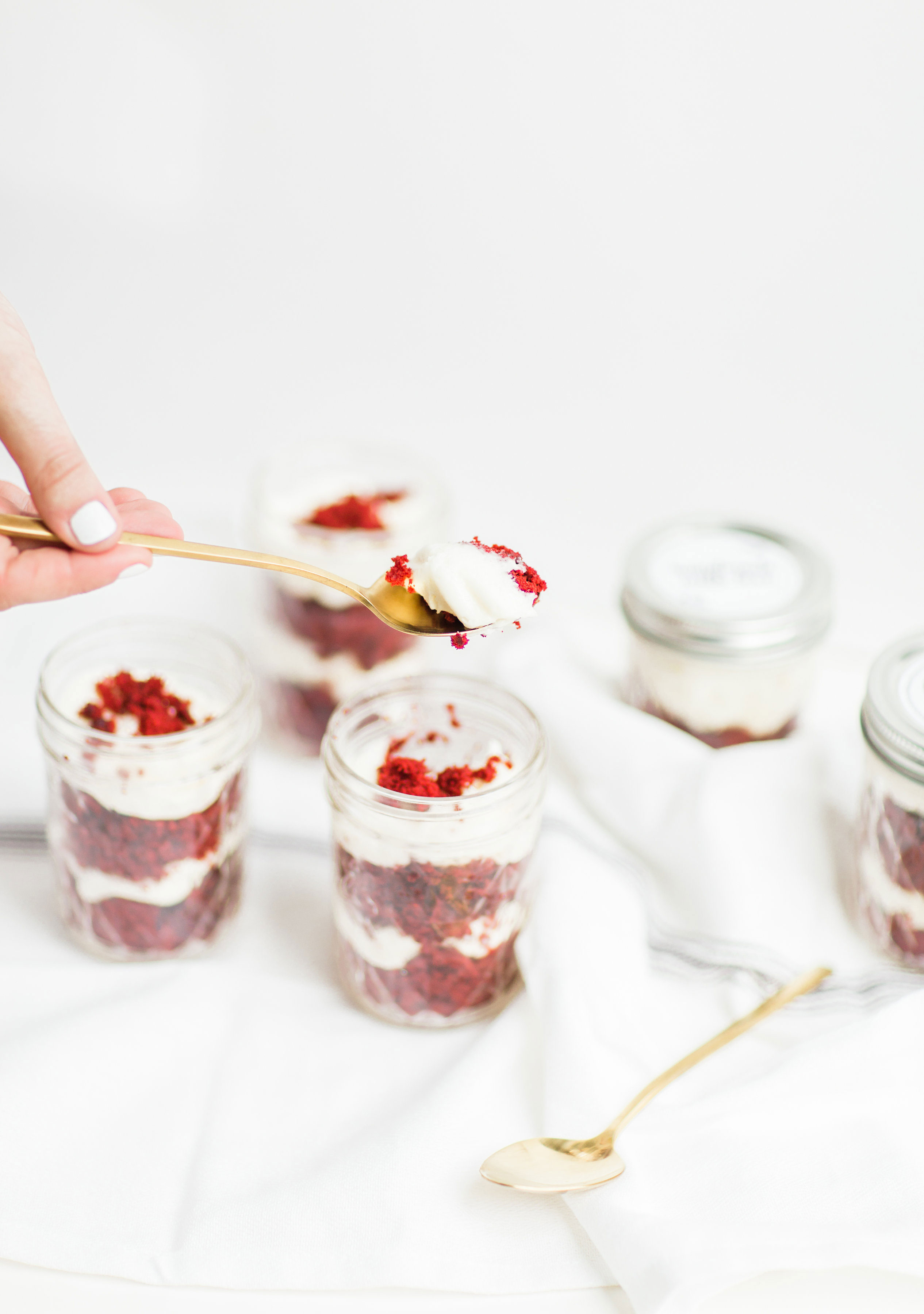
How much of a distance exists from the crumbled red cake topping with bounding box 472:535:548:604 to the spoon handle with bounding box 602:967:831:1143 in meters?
0.44

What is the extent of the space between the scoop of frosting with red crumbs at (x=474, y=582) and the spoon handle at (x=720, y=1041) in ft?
1.43

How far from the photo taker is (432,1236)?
105 cm

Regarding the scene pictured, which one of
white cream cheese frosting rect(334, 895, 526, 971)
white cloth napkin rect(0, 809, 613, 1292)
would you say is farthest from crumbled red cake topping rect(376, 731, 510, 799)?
white cloth napkin rect(0, 809, 613, 1292)

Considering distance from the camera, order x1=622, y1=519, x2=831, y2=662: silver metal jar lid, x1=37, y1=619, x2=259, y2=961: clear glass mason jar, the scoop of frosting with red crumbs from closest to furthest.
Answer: the scoop of frosting with red crumbs, x1=37, y1=619, x2=259, y2=961: clear glass mason jar, x1=622, y1=519, x2=831, y2=662: silver metal jar lid

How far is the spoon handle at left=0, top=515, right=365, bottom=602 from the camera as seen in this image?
3.33ft

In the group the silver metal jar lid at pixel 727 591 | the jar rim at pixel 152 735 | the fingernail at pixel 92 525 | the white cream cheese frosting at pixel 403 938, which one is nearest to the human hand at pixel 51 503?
the fingernail at pixel 92 525

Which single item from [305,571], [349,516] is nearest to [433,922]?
[305,571]

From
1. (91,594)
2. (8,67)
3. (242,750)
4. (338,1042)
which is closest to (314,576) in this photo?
(242,750)

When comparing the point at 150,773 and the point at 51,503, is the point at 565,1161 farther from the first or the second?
the point at 51,503

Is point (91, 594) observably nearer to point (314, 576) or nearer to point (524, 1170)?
point (314, 576)

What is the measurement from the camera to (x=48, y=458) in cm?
100

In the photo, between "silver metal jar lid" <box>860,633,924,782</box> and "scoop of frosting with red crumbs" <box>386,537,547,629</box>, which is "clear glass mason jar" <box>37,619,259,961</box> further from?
"silver metal jar lid" <box>860,633,924,782</box>

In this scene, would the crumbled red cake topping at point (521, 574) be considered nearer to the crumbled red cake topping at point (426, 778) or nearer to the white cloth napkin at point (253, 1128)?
the crumbled red cake topping at point (426, 778)

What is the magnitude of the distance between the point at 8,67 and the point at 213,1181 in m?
1.60
